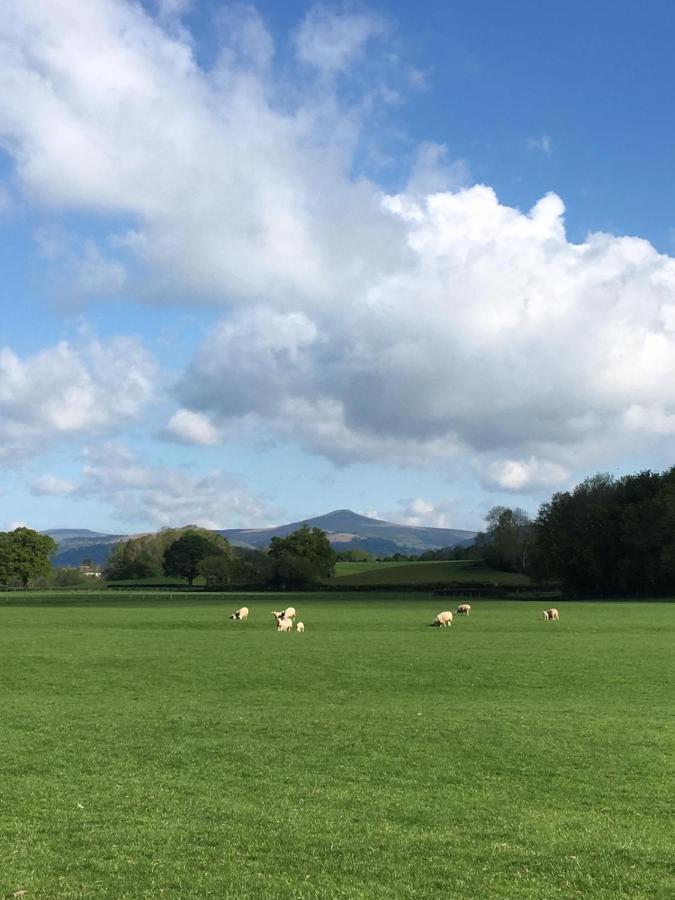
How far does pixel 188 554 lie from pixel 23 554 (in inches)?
1304

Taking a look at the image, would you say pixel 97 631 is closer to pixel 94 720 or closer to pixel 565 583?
pixel 94 720

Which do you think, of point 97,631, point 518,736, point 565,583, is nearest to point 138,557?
point 565,583

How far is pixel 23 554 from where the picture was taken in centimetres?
13625

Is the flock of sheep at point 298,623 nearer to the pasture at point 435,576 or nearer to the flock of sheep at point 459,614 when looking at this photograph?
the flock of sheep at point 459,614

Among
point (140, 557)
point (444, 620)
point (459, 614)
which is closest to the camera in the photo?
point (444, 620)

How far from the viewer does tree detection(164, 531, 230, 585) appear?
15912 cm

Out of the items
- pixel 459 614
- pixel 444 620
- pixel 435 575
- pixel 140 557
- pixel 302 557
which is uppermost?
pixel 140 557

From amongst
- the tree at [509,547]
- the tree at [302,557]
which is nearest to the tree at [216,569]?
the tree at [302,557]

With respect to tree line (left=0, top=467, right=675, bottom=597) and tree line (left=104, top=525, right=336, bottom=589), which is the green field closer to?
tree line (left=0, top=467, right=675, bottom=597)

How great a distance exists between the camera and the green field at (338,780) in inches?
328

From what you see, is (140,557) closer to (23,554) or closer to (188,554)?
(188,554)

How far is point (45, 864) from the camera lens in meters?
8.59

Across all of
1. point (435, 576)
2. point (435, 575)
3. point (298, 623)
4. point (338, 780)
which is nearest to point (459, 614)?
point (298, 623)

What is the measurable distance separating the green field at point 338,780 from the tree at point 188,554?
133401mm
